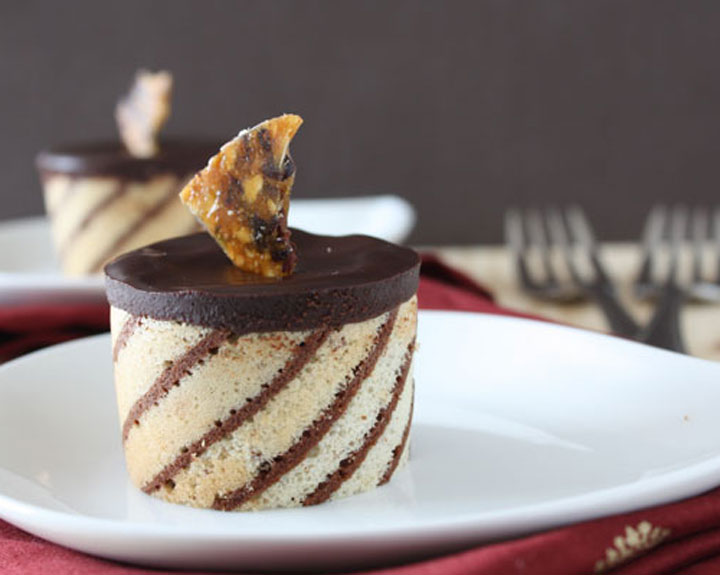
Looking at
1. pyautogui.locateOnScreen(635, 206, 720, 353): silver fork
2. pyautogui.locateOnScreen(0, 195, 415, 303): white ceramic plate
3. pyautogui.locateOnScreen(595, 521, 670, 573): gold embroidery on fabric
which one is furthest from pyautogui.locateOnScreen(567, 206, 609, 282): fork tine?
→ pyautogui.locateOnScreen(595, 521, 670, 573): gold embroidery on fabric

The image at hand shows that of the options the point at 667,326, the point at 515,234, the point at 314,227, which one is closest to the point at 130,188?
the point at 314,227

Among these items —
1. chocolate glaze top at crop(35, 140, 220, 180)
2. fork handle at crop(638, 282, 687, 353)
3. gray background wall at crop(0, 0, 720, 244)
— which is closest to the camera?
fork handle at crop(638, 282, 687, 353)

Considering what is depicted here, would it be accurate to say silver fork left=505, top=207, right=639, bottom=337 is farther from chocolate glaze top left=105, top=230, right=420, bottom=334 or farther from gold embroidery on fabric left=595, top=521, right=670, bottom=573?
gold embroidery on fabric left=595, top=521, right=670, bottom=573

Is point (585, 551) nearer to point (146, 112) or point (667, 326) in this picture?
point (667, 326)

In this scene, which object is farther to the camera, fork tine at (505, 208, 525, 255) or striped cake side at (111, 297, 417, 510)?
fork tine at (505, 208, 525, 255)

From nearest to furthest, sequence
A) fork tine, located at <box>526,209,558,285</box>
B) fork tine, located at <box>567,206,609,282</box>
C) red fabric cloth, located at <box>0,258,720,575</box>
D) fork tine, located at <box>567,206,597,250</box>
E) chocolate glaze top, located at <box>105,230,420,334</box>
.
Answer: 1. red fabric cloth, located at <box>0,258,720,575</box>
2. chocolate glaze top, located at <box>105,230,420,334</box>
3. fork tine, located at <box>567,206,609,282</box>
4. fork tine, located at <box>526,209,558,285</box>
5. fork tine, located at <box>567,206,597,250</box>

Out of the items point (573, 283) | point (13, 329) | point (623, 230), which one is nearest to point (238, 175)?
point (13, 329)

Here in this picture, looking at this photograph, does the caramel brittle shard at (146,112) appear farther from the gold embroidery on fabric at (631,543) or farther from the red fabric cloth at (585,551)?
the gold embroidery on fabric at (631,543)
